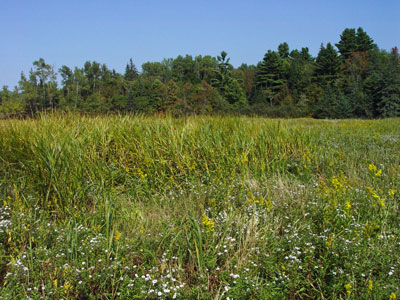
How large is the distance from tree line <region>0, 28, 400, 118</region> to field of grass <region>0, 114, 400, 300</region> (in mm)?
11410

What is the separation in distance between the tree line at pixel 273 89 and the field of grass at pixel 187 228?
1141 centimetres

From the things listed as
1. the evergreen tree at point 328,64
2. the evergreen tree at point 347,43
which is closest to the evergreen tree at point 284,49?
the evergreen tree at point 347,43

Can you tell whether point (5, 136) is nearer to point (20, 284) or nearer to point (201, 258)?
point (20, 284)

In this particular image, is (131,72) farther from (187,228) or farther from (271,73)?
(187,228)

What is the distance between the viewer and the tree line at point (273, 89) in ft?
100

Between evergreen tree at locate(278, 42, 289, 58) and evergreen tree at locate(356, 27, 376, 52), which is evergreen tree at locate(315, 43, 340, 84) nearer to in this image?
evergreen tree at locate(356, 27, 376, 52)

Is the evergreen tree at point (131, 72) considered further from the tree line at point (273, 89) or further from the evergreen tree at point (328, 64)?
the evergreen tree at point (328, 64)

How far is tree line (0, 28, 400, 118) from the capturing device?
30.5 metres

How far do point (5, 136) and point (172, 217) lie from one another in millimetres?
3996

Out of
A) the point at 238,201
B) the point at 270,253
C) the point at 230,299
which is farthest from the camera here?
the point at 238,201

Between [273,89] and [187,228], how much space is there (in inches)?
2230

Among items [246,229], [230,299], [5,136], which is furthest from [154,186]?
[5,136]

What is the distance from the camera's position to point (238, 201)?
3.64 meters

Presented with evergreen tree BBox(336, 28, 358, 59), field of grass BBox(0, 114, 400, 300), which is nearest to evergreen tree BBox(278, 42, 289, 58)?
evergreen tree BBox(336, 28, 358, 59)
